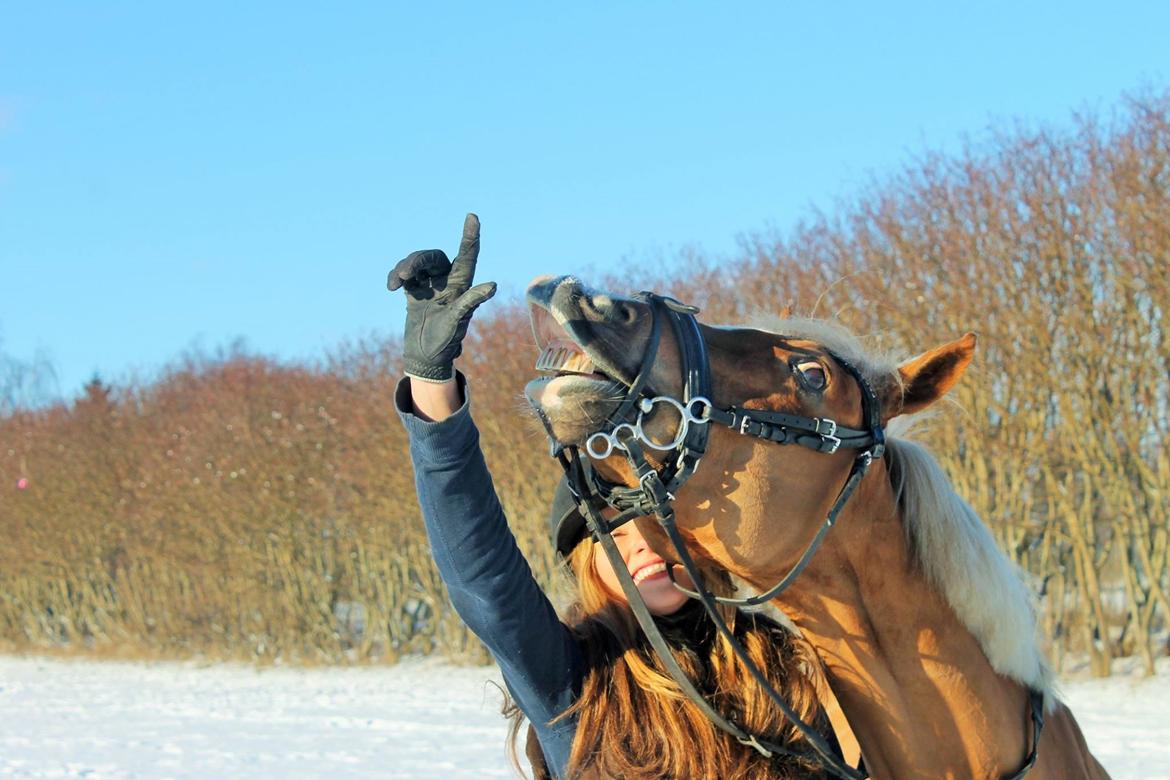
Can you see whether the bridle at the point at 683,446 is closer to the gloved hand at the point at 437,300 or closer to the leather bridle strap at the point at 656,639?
the leather bridle strap at the point at 656,639

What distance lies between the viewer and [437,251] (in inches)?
74.2

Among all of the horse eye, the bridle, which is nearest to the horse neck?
the bridle

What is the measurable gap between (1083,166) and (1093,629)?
4405mm

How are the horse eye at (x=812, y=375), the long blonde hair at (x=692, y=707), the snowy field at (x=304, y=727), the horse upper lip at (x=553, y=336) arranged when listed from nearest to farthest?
the horse upper lip at (x=553, y=336), the horse eye at (x=812, y=375), the long blonde hair at (x=692, y=707), the snowy field at (x=304, y=727)

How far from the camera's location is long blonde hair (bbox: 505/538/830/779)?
226cm

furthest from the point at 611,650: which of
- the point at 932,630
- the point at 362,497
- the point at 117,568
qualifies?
the point at 117,568

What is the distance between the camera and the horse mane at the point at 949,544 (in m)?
2.12

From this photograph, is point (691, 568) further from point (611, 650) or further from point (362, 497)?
point (362, 497)

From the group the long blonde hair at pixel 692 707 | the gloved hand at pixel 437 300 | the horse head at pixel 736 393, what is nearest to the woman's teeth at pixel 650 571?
the long blonde hair at pixel 692 707

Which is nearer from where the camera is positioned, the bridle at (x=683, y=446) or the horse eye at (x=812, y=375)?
the bridle at (x=683, y=446)

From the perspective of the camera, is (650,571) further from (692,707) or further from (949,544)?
(949,544)

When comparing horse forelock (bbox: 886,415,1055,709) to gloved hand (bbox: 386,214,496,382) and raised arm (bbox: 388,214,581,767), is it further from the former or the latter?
gloved hand (bbox: 386,214,496,382)

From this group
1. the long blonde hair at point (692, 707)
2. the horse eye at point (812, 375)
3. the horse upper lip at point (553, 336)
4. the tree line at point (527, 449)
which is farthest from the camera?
the tree line at point (527, 449)

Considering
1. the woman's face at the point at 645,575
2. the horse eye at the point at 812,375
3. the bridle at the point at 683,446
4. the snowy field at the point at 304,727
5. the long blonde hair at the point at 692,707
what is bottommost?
the snowy field at the point at 304,727
